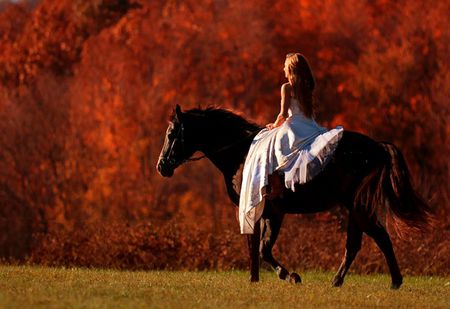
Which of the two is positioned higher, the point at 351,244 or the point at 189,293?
the point at 351,244

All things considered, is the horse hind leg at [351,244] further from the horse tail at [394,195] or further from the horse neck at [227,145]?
the horse neck at [227,145]

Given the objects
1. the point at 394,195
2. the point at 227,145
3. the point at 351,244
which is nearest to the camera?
the point at 394,195

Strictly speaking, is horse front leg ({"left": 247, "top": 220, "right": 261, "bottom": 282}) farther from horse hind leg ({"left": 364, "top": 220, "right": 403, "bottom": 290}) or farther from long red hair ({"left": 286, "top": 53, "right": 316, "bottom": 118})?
long red hair ({"left": 286, "top": 53, "right": 316, "bottom": 118})

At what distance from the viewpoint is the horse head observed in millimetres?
14984

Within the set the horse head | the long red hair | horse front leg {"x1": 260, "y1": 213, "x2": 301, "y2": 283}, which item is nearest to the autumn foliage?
the horse head

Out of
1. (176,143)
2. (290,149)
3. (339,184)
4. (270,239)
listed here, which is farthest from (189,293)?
(176,143)

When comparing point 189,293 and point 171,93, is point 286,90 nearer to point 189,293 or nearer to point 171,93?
point 189,293

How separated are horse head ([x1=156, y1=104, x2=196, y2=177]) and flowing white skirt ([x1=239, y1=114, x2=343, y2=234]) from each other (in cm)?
105

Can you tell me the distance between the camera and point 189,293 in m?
12.8

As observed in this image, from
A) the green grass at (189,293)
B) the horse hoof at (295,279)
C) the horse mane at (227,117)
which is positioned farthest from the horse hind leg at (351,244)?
the horse mane at (227,117)

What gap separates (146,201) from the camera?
37.6 metres

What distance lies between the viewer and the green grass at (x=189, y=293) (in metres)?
11.6

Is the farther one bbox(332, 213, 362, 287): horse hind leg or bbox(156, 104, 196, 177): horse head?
bbox(156, 104, 196, 177): horse head

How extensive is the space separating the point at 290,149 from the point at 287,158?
4.7 inches
